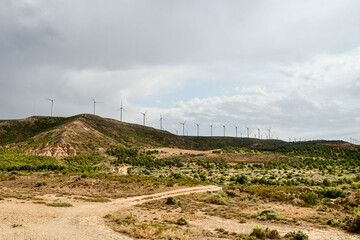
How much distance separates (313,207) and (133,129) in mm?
145536

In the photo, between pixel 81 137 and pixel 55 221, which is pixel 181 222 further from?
pixel 81 137

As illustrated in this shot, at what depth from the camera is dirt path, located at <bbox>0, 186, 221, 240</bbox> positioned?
55.9ft

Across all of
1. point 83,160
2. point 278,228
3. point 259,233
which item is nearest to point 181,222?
point 259,233

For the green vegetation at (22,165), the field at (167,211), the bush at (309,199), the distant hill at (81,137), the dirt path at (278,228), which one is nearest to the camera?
the dirt path at (278,228)

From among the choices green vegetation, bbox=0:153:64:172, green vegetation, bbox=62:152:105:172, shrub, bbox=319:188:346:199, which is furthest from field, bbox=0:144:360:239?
green vegetation, bbox=62:152:105:172

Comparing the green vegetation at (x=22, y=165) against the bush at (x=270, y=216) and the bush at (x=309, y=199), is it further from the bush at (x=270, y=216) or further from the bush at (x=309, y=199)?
the bush at (x=309, y=199)

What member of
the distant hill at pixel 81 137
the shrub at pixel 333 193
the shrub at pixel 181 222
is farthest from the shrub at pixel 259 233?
the distant hill at pixel 81 137

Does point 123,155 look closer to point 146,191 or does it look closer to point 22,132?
point 146,191

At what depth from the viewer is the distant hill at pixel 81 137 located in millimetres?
95012

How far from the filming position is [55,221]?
68.1ft

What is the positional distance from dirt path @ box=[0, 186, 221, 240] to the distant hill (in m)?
67.5

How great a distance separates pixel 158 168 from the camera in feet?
234

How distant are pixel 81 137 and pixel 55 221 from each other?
93.1 metres

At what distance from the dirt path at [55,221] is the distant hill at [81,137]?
67479 mm
